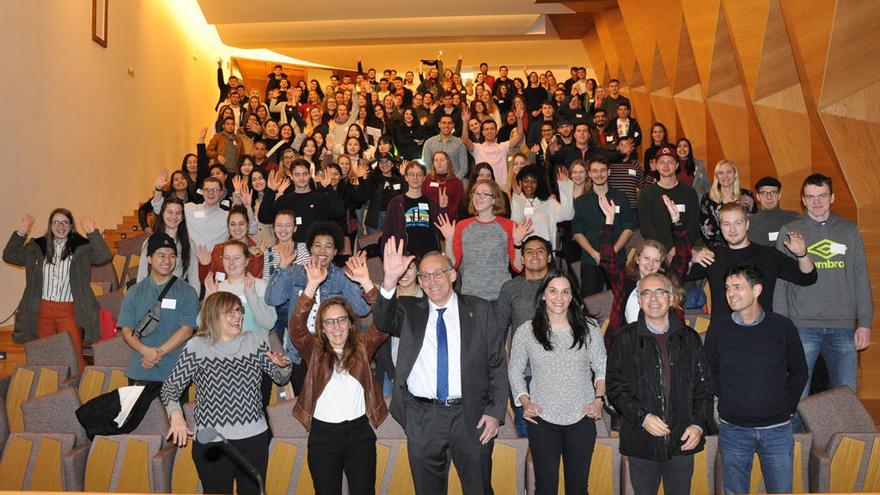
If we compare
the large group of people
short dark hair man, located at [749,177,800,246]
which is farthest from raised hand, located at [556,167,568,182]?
short dark hair man, located at [749,177,800,246]

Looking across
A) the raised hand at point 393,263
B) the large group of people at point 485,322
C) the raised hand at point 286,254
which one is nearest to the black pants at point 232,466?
the large group of people at point 485,322

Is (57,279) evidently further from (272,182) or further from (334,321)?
(334,321)

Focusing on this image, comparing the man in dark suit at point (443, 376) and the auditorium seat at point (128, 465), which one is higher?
the man in dark suit at point (443, 376)

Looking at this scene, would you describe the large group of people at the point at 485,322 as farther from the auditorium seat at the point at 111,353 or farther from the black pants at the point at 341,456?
the auditorium seat at the point at 111,353

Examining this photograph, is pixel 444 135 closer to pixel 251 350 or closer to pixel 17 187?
pixel 17 187

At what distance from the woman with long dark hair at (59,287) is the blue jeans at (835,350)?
430 cm

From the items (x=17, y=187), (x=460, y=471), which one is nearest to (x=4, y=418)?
(x=460, y=471)

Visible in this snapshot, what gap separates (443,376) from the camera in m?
3.31

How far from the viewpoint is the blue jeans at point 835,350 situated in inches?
163

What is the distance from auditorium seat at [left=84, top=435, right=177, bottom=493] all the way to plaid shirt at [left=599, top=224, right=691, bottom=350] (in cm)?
206

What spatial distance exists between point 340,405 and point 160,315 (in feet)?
4.80

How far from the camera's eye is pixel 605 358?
3.50 meters

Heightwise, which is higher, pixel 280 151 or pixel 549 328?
pixel 280 151

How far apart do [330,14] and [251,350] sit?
35.4 feet
